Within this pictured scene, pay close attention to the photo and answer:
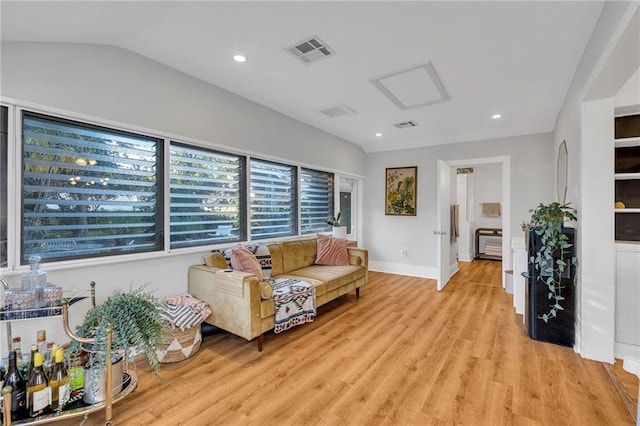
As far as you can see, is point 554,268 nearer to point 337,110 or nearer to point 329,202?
point 337,110

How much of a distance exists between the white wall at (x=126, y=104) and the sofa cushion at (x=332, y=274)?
1.25 meters

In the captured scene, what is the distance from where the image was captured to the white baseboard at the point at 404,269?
17.1ft

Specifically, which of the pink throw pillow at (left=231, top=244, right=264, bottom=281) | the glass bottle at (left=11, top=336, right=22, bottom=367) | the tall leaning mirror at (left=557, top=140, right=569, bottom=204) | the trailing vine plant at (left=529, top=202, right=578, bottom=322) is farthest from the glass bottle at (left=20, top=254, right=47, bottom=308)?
the tall leaning mirror at (left=557, top=140, right=569, bottom=204)

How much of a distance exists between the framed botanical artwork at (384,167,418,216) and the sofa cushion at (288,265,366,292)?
196 cm

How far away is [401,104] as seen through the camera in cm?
356

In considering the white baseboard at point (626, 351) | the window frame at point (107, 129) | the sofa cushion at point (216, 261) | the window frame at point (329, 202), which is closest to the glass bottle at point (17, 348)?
the window frame at point (107, 129)

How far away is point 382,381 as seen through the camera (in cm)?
209

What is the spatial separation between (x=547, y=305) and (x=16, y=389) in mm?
3994

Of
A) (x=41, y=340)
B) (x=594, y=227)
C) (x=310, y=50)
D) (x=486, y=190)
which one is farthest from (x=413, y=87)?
(x=486, y=190)

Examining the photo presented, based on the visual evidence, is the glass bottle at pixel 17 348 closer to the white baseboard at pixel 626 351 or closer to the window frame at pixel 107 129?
the window frame at pixel 107 129

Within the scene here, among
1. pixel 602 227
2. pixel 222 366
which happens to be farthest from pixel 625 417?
pixel 222 366

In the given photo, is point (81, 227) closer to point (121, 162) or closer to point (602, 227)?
point (121, 162)

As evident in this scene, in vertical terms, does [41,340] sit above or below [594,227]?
below

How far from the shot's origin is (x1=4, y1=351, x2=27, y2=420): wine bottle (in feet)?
4.93
